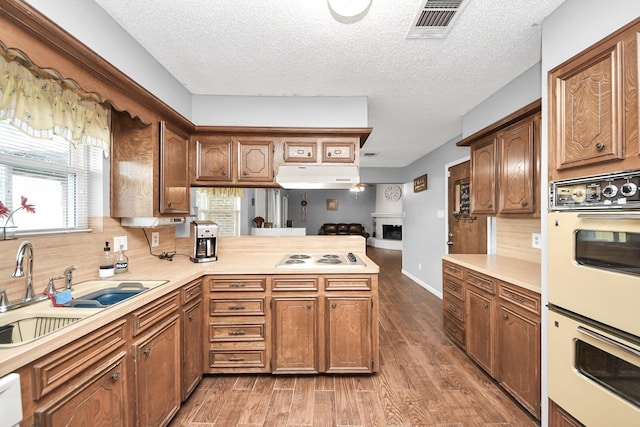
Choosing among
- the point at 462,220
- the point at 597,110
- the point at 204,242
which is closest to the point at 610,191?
the point at 597,110

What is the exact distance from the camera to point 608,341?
4.09 feet

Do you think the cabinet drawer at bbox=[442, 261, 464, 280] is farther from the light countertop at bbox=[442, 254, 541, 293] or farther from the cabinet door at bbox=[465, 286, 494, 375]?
the cabinet door at bbox=[465, 286, 494, 375]

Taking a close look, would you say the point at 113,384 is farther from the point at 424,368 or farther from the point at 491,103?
the point at 491,103

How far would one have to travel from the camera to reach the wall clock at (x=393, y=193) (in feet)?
34.9

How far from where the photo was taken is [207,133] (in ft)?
9.05

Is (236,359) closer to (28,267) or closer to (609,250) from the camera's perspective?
(28,267)

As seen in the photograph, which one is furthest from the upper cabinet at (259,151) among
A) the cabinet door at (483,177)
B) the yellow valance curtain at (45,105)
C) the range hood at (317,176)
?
the cabinet door at (483,177)

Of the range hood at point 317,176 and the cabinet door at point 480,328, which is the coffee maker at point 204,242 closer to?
the range hood at point 317,176

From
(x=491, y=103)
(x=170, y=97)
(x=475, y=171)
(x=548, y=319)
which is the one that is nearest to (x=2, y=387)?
(x=170, y=97)

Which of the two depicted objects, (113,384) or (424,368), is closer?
(113,384)

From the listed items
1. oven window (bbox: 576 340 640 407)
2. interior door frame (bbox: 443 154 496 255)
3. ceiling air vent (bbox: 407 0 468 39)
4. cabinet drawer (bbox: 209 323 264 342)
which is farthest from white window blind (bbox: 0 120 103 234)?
interior door frame (bbox: 443 154 496 255)

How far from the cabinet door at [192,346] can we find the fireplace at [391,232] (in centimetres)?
946

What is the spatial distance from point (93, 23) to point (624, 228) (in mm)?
2830

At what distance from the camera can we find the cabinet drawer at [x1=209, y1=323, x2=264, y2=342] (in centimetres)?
232
